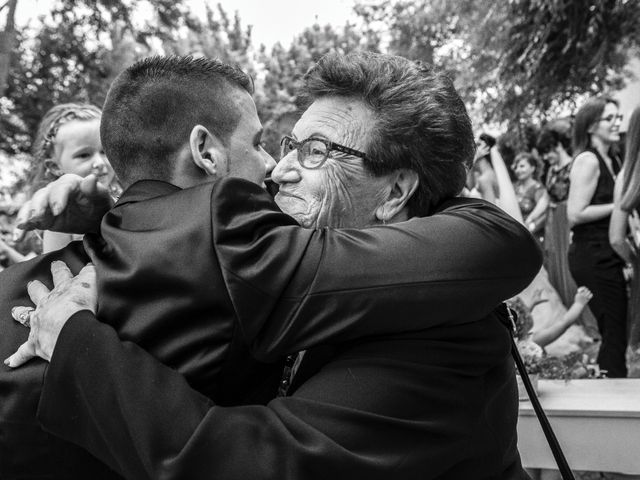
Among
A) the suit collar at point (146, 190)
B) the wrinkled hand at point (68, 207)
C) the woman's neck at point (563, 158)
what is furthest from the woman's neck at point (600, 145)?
the suit collar at point (146, 190)

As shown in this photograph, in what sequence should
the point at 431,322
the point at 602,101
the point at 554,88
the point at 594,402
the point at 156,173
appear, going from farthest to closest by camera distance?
1. the point at 554,88
2. the point at 602,101
3. the point at 594,402
4. the point at 156,173
5. the point at 431,322

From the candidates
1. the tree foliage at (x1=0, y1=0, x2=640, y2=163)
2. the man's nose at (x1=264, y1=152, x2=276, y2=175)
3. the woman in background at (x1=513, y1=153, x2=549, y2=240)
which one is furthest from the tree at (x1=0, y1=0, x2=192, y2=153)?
the man's nose at (x1=264, y1=152, x2=276, y2=175)

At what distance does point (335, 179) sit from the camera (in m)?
1.83

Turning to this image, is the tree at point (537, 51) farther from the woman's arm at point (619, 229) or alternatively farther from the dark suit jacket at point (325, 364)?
the dark suit jacket at point (325, 364)

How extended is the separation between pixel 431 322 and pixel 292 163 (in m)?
0.63

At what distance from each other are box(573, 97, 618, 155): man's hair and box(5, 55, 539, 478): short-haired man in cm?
519

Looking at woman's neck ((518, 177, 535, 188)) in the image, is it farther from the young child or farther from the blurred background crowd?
the young child

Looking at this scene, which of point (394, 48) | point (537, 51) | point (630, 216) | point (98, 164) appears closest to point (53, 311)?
point (98, 164)

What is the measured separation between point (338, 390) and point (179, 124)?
76 centimetres

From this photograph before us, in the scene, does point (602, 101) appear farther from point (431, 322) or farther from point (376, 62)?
point (431, 322)

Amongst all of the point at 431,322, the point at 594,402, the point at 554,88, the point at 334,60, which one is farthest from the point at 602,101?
the point at 431,322

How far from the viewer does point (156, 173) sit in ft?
5.90

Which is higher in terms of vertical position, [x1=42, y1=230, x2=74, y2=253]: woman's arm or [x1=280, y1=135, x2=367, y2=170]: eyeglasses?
[x1=280, y1=135, x2=367, y2=170]: eyeglasses

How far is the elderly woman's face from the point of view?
1820 millimetres
